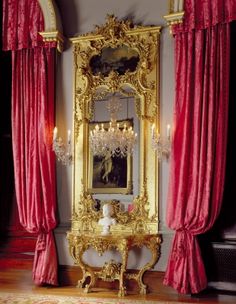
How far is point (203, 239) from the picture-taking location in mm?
4367

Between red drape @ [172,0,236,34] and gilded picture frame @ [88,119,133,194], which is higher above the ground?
red drape @ [172,0,236,34]

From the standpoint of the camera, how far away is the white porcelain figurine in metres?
4.41

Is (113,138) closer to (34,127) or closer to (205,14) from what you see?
(34,127)

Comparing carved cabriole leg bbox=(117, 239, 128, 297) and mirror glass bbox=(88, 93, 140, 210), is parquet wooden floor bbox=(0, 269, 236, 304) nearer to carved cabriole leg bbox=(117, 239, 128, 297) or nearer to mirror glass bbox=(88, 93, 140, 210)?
carved cabriole leg bbox=(117, 239, 128, 297)

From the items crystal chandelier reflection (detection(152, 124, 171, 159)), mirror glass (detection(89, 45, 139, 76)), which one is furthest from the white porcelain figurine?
mirror glass (detection(89, 45, 139, 76))

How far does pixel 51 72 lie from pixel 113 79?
2.40 ft

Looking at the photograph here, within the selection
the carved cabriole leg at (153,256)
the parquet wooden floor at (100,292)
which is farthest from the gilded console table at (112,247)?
the parquet wooden floor at (100,292)

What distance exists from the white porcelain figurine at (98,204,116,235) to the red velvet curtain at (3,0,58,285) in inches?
23.4

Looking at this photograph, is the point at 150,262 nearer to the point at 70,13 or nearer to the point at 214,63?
the point at 214,63

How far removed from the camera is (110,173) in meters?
4.66

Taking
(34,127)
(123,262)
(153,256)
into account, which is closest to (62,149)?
(34,127)

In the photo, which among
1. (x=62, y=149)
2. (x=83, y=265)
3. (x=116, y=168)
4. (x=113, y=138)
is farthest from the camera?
(x=62, y=149)

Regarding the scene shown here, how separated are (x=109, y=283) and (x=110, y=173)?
45.3 inches

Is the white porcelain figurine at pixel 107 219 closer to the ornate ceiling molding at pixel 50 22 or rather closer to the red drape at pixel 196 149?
the red drape at pixel 196 149
